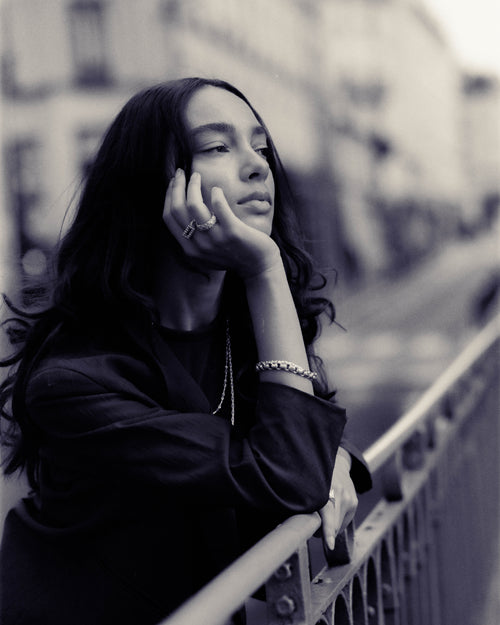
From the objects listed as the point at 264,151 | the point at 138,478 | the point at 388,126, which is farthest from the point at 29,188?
the point at 388,126

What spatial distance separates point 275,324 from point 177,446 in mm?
324

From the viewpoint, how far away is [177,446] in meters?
1.48

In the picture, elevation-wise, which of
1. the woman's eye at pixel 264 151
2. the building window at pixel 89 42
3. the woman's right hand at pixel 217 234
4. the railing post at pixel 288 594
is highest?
the woman's eye at pixel 264 151

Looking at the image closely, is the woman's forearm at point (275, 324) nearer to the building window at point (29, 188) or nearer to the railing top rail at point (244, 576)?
the railing top rail at point (244, 576)

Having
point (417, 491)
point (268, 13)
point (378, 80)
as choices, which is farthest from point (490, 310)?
point (378, 80)

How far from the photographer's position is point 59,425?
151cm

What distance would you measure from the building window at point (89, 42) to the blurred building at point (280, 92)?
3cm

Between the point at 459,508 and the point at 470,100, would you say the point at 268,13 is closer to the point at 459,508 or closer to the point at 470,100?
the point at 459,508

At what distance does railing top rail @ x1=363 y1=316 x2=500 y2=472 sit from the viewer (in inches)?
85.5

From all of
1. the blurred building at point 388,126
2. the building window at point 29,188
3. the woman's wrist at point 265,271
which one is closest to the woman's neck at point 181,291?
the woman's wrist at point 265,271

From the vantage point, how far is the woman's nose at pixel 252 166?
1713 mm

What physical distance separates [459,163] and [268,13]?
61946mm

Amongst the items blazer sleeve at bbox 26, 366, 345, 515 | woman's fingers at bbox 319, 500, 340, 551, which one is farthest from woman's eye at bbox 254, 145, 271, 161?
woman's fingers at bbox 319, 500, 340, 551

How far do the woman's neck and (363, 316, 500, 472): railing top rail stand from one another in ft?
1.83
